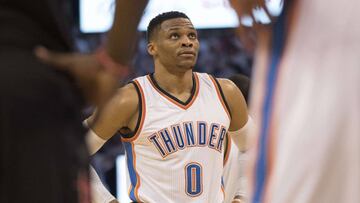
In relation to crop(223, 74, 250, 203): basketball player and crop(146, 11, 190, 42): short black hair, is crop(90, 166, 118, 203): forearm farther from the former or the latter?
crop(146, 11, 190, 42): short black hair

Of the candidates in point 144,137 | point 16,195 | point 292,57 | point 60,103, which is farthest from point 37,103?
point 144,137

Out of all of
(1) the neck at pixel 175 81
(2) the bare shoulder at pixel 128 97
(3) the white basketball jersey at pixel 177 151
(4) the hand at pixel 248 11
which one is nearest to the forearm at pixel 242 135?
(3) the white basketball jersey at pixel 177 151

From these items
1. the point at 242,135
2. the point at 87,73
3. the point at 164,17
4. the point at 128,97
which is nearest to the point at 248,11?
the point at 87,73

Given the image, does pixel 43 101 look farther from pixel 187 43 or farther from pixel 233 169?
pixel 233 169

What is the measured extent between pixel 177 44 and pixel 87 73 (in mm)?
3663

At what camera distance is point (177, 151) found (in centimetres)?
526

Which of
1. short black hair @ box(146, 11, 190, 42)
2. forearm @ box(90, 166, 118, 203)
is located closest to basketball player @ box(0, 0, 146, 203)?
forearm @ box(90, 166, 118, 203)

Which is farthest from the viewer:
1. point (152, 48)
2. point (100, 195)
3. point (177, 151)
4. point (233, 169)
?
point (233, 169)

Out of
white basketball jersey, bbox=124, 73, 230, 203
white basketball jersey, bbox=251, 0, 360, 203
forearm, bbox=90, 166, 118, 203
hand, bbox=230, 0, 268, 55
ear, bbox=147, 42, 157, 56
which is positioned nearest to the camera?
white basketball jersey, bbox=251, 0, 360, 203

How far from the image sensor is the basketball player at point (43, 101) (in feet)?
6.29

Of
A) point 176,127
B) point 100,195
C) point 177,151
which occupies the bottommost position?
point 100,195

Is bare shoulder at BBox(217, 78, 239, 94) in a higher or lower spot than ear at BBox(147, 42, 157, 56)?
lower

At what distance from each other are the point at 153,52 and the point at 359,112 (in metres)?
3.90

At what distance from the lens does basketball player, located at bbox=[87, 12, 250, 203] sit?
5.27 meters
